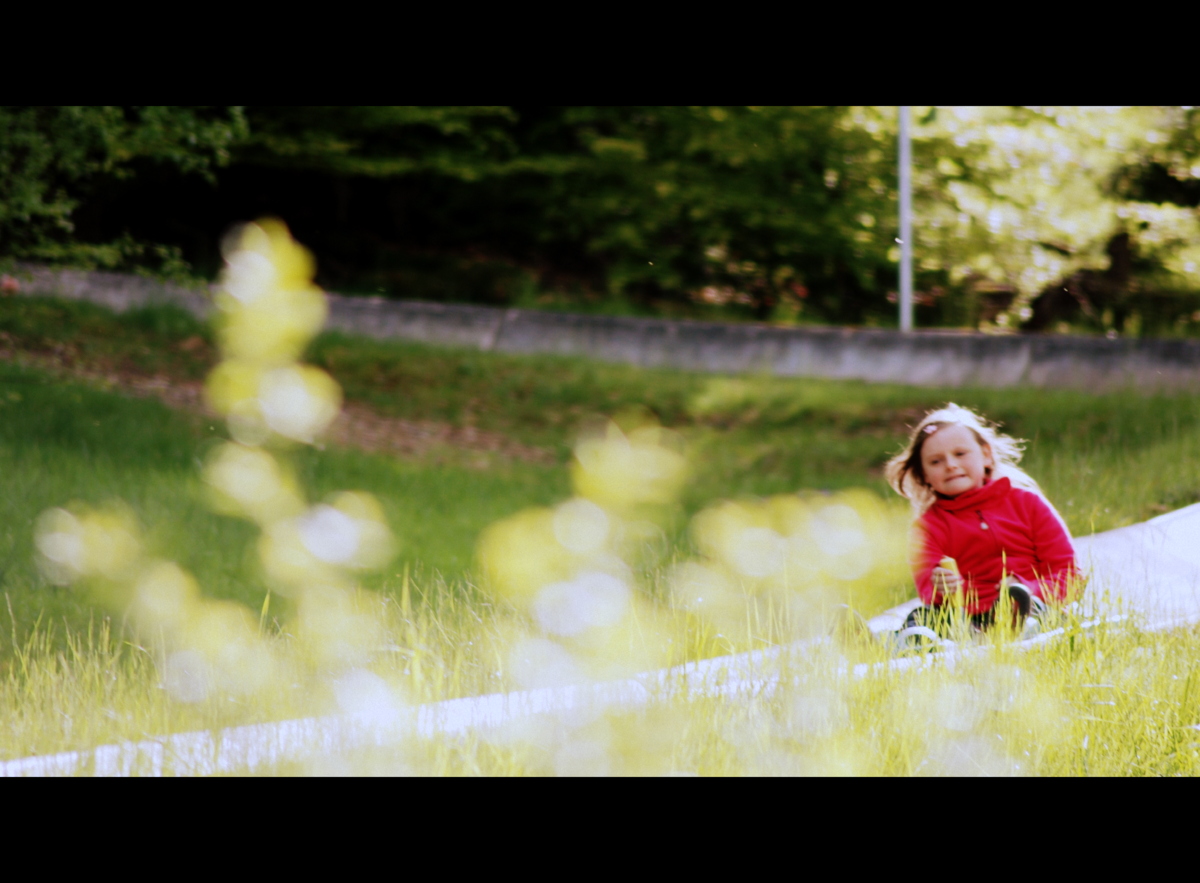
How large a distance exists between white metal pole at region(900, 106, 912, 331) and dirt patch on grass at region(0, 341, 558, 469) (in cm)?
416

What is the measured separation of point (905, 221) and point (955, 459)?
23.3ft

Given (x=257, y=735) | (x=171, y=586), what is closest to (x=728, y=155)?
(x=171, y=586)

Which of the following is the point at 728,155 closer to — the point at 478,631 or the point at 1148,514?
the point at 1148,514

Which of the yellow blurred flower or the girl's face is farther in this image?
the yellow blurred flower

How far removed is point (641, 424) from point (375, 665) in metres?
7.35

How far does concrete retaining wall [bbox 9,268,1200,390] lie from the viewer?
913 centimetres

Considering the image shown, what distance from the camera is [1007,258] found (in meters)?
10.8

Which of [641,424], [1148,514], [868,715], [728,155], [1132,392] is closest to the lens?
[868,715]

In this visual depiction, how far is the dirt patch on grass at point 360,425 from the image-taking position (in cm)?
877

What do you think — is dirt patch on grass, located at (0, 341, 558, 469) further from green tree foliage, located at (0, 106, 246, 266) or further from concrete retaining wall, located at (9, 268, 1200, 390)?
green tree foliage, located at (0, 106, 246, 266)

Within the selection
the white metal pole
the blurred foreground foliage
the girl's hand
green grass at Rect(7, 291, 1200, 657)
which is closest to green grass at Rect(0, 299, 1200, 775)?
green grass at Rect(7, 291, 1200, 657)

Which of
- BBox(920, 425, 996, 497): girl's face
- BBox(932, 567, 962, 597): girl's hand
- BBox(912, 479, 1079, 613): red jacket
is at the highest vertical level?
BBox(920, 425, 996, 497): girl's face

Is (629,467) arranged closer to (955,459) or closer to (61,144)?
(61,144)

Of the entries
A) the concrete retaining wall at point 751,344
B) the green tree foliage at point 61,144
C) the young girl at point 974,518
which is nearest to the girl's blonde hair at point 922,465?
the young girl at point 974,518
